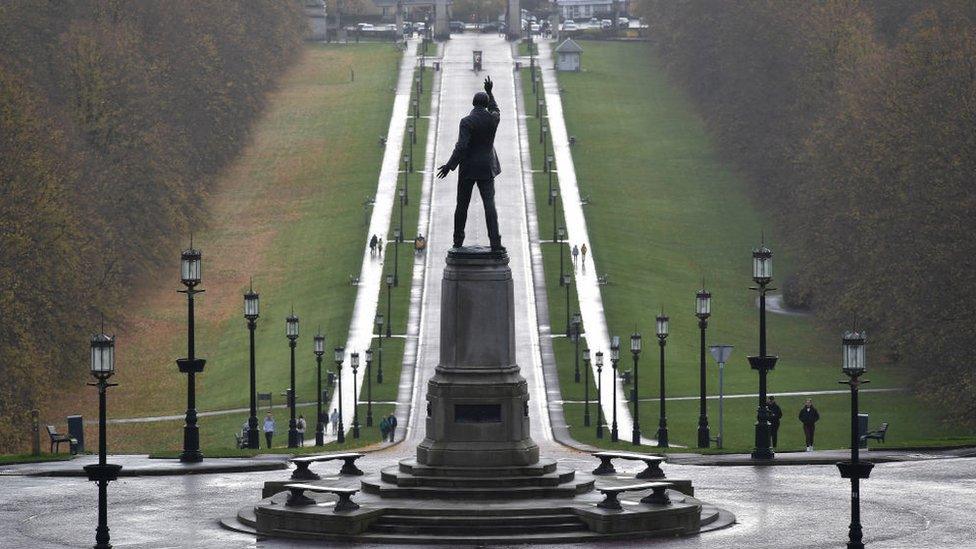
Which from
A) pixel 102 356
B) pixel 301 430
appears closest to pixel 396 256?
pixel 301 430

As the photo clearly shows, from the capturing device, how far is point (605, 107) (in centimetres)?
15475

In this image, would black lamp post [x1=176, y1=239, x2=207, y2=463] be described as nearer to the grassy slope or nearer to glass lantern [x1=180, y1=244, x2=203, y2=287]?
glass lantern [x1=180, y1=244, x2=203, y2=287]

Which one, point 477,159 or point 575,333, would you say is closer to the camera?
point 477,159

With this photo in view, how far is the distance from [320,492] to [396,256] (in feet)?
210

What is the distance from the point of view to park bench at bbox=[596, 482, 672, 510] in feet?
131

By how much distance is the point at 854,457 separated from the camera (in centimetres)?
3784

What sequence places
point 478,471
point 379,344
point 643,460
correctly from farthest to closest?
point 379,344 → point 643,460 → point 478,471

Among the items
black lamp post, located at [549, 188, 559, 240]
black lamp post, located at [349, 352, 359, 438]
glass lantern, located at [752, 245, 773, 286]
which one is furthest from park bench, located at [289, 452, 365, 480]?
black lamp post, located at [549, 188, 559, 240]

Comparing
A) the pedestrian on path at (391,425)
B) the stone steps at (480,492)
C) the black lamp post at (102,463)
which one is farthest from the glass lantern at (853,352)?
the pedestrian on path at (391,425)

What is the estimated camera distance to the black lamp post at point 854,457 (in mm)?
37219

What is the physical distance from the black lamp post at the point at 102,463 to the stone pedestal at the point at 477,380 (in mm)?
5854

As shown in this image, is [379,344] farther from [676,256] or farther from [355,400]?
[676,256]

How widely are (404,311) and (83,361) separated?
1688cm

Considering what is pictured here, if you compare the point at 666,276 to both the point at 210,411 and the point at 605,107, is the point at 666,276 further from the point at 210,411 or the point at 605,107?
the point at 605,107
